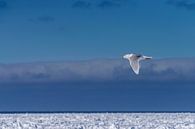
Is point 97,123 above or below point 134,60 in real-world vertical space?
above

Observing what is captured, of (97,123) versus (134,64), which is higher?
(97,123)

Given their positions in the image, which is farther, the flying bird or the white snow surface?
the white snow surface

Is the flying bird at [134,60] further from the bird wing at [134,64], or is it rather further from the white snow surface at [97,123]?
the white snow surface at [97,123]

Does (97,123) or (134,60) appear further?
(97,123)

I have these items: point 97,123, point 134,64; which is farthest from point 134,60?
point 97,123

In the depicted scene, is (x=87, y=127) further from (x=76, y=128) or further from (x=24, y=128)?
(x=24, y=128)

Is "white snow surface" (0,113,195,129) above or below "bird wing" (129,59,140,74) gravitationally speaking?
above

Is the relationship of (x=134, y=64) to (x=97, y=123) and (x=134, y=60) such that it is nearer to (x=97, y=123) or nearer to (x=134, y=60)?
(x=134, y=60)

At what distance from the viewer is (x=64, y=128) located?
1927cm

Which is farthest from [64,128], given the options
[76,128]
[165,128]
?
[165,128]

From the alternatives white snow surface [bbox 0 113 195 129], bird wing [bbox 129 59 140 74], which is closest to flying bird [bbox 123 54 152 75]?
→ bird wing [bbox 129 59 140 74]

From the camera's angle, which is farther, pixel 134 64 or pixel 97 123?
pixel 97 123

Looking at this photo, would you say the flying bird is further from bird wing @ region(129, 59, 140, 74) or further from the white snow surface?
the white snow surface

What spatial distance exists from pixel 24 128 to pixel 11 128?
52 cm
